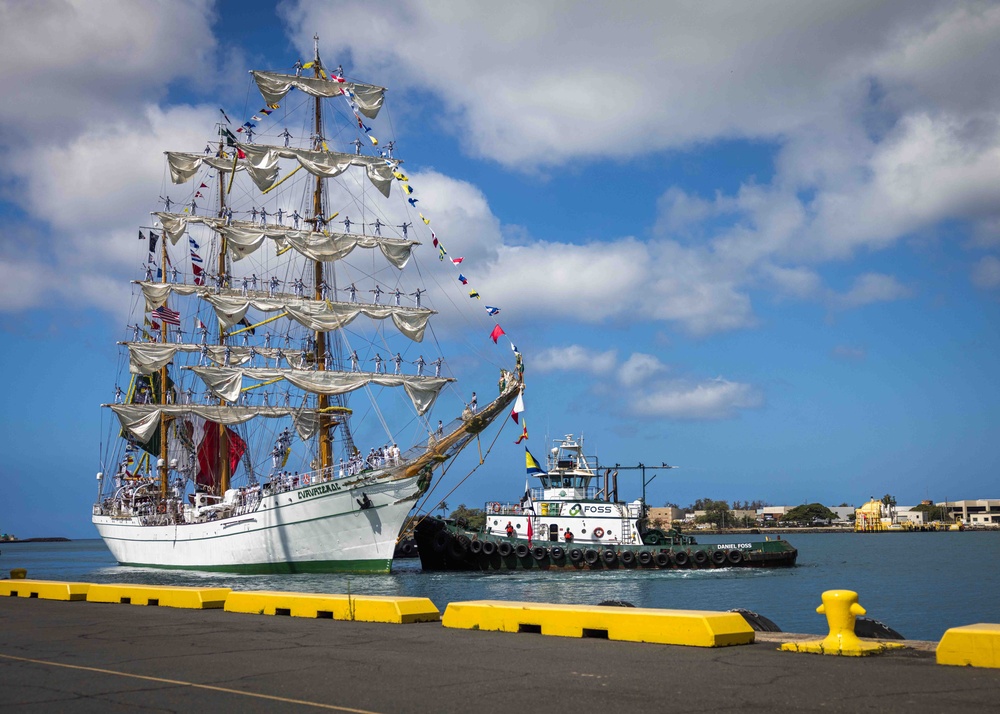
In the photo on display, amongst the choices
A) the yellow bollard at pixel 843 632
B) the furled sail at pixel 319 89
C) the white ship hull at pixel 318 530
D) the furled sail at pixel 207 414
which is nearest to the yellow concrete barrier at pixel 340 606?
the yellow bollard at pixel 843 632

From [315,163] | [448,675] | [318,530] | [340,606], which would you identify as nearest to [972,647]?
[448,675]

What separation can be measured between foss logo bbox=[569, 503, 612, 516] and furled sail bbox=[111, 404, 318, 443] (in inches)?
629

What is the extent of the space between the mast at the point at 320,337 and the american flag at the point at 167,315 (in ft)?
45.2

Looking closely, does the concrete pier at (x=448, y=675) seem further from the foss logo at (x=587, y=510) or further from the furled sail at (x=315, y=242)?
the furled sail at (x=315, y=242)

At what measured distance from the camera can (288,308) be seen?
51.6 m

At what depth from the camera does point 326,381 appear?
51.4 metres

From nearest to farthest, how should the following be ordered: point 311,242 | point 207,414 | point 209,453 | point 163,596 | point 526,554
Result: point 163,596 < point 526,554 < point 311,242 < point 207,414 < point 209,453

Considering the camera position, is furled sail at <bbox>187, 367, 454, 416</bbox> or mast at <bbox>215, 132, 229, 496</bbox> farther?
mast at <bbox>215, 132, 229, 496</bbox>

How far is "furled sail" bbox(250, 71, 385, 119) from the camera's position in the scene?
54938 millimetres

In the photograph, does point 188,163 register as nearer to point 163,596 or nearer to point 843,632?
point 163,596

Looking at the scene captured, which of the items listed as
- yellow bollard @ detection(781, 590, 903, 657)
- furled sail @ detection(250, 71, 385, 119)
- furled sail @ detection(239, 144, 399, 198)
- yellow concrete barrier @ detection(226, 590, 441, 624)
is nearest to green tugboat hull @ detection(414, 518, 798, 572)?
furled sail @ detection(239, 144, 399, 198)

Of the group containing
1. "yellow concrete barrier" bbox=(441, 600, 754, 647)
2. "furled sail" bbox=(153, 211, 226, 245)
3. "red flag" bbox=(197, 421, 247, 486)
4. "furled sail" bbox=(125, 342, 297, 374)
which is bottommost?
"yellow concrete barrier" bbox=(441, 600, 754, 647)

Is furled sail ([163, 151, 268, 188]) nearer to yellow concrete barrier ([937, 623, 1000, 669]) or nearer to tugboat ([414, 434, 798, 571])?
tugboat ([414, 434, 798, 571])

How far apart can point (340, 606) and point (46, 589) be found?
11.4m
